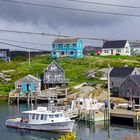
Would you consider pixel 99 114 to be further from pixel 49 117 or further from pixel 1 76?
pixel 1 76

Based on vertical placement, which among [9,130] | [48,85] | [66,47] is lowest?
[9,130]

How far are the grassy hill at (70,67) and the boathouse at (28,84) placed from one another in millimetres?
3186

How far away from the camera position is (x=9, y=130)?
219 feet

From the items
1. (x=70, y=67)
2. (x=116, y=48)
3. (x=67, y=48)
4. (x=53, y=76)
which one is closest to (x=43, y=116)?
(x=53, y=76)

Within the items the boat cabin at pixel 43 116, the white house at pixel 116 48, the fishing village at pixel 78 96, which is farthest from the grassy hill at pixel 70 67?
A: the boat cabin at pixel 43 116

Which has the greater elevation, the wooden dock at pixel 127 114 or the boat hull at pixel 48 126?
the wooden dock at pixel 127 114

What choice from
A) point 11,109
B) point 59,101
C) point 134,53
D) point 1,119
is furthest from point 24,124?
point 134,53

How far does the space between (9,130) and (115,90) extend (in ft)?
123

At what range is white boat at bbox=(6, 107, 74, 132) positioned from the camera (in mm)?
64750

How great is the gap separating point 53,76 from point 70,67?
1483cm

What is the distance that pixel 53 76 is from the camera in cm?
11494

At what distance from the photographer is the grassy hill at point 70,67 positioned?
11619 cm

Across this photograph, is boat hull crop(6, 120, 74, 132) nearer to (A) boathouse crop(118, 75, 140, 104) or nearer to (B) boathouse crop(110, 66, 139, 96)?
(A) boathouse crop(118, 75, 140, 104)

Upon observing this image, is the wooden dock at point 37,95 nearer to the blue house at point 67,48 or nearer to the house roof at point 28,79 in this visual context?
the house roof at point 28,79
